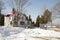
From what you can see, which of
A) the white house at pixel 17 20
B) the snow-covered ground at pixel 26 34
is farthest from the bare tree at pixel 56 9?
Answer: the white house at pixel 17 20

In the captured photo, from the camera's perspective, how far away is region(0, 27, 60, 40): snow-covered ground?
2.32 m

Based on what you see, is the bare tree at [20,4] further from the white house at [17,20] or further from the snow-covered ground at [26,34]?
the snow-covered ground at [26,34]

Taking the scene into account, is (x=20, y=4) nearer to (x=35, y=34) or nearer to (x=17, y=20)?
(x=17, y=20)

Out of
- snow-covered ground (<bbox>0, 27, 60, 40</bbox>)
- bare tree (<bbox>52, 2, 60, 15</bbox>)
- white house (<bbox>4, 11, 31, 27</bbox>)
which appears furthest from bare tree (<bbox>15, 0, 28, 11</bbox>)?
bare tree (<bbox>52, 2, 60, 15</bbox>)

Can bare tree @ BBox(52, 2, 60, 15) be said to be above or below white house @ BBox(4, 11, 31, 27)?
above

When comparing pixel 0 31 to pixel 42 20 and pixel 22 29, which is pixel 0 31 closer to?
pixel 22 29

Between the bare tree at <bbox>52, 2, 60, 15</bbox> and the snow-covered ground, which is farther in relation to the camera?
the bare tree at <bbox>52, 2, 60, 15</bbox>

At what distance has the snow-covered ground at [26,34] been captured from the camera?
7.60 feet

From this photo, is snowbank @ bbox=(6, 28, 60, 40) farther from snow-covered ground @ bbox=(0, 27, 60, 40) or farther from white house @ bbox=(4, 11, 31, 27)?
white house @ bbox=(4, 11, 31, 27)

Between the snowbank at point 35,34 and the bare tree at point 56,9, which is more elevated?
the bare tree at point 56,9

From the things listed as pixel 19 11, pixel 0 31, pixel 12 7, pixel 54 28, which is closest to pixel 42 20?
pixel 54 28

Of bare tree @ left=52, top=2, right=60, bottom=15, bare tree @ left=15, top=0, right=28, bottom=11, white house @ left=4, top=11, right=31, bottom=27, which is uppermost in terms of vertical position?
bare tree @ left=15, top=0, right=28, bottom=11

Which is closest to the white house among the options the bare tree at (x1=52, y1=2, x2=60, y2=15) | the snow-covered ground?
the snow-covered ground

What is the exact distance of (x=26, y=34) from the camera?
2375mm
